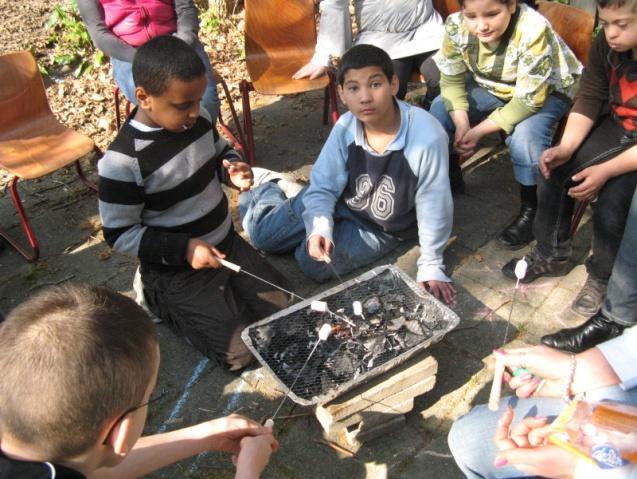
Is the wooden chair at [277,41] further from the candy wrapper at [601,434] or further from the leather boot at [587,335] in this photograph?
the candy wrapper at [601,434]

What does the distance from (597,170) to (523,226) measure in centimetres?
73

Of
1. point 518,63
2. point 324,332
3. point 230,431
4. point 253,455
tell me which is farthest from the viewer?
point 518,63

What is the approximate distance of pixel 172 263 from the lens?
2.67 meters

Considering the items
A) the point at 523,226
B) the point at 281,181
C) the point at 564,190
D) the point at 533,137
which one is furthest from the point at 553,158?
the point at 281,181

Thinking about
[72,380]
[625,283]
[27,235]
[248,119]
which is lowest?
[27,235]

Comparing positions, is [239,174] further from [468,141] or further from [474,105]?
[474,105]

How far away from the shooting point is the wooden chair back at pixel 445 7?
4270 millimetres

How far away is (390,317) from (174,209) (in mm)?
1177

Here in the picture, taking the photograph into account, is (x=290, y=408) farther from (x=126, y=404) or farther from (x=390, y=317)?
(x=126, y=404)

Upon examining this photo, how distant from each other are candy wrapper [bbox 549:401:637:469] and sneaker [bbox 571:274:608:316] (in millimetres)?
→ 1433

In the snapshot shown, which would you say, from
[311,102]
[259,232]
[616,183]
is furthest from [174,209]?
[311,102]

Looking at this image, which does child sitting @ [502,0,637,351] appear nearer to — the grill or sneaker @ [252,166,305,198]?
the grill

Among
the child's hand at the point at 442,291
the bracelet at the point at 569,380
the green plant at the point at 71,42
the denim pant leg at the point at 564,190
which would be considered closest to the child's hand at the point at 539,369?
the bracelet at the point at 569,380

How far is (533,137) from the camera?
3.14 meters
